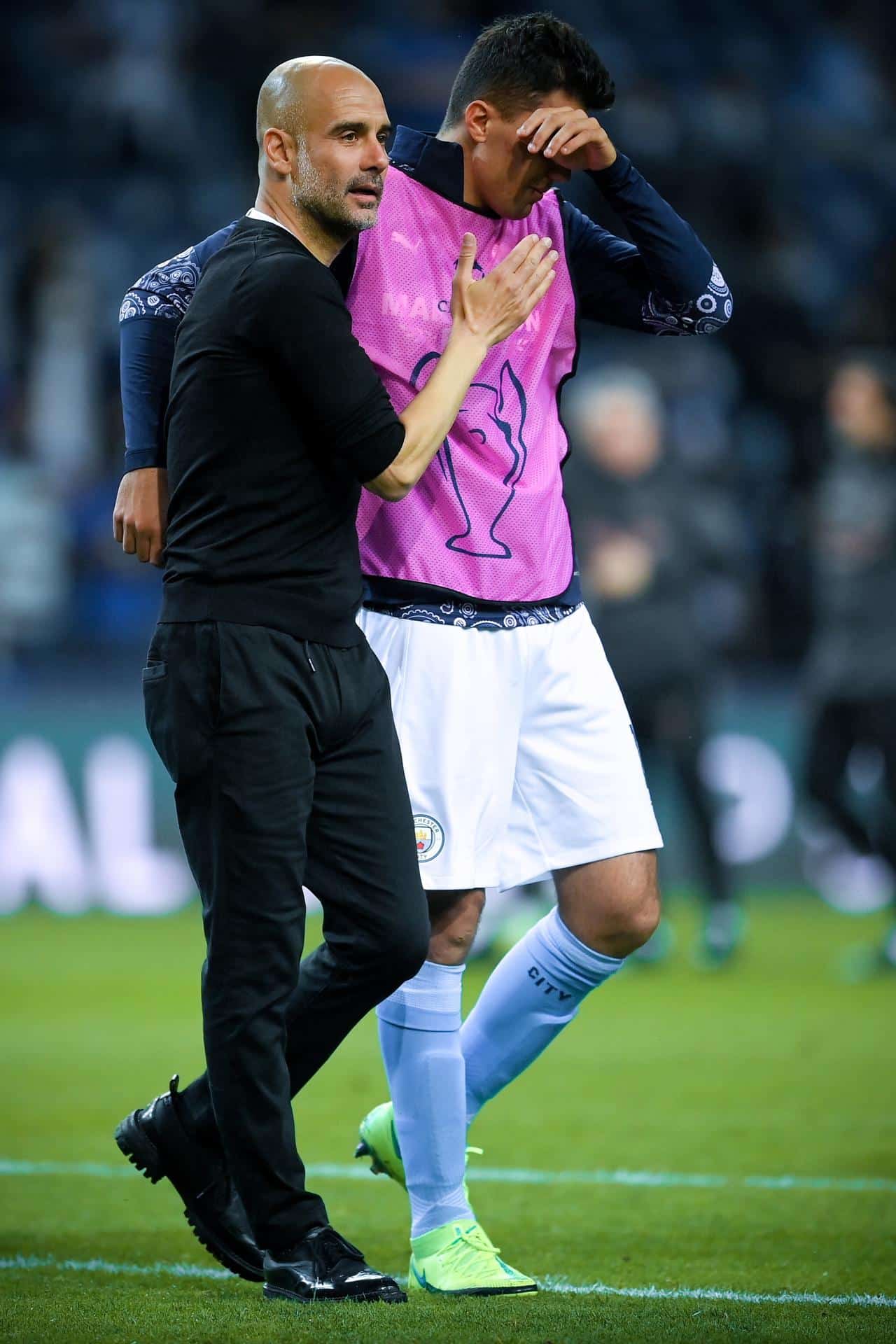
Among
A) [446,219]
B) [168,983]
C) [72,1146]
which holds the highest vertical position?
[446,219]

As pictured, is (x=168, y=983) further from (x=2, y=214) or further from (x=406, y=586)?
(x=2, y=214)

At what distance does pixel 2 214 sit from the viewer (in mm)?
13703

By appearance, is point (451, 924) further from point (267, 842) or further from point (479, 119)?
point (479, 119)

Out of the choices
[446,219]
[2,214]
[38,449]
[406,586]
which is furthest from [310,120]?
[2,214]

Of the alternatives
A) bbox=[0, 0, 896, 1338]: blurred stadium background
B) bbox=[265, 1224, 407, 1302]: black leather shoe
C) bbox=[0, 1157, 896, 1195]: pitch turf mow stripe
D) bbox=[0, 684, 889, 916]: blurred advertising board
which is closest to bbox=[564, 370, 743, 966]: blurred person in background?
bbox=[0, 0, 896, 1338]: blurred stadium background

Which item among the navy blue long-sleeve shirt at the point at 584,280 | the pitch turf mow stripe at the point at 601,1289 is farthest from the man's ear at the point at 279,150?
the pitch turf mow stripe at the point at 601,1289

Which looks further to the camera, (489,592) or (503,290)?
(489,592)

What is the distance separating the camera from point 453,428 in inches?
151

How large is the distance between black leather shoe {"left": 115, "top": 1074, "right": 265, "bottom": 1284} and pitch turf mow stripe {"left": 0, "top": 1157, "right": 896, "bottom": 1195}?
46.7 inches

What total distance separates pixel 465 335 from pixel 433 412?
190mm

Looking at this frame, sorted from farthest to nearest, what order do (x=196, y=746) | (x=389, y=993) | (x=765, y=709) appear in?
(x=765, y=709) → (x=389, y=993) → (x=196, y=746)

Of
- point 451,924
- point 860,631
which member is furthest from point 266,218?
point 860,631

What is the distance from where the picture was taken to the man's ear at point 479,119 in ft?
12.6

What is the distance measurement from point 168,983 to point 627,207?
17.1 feet
